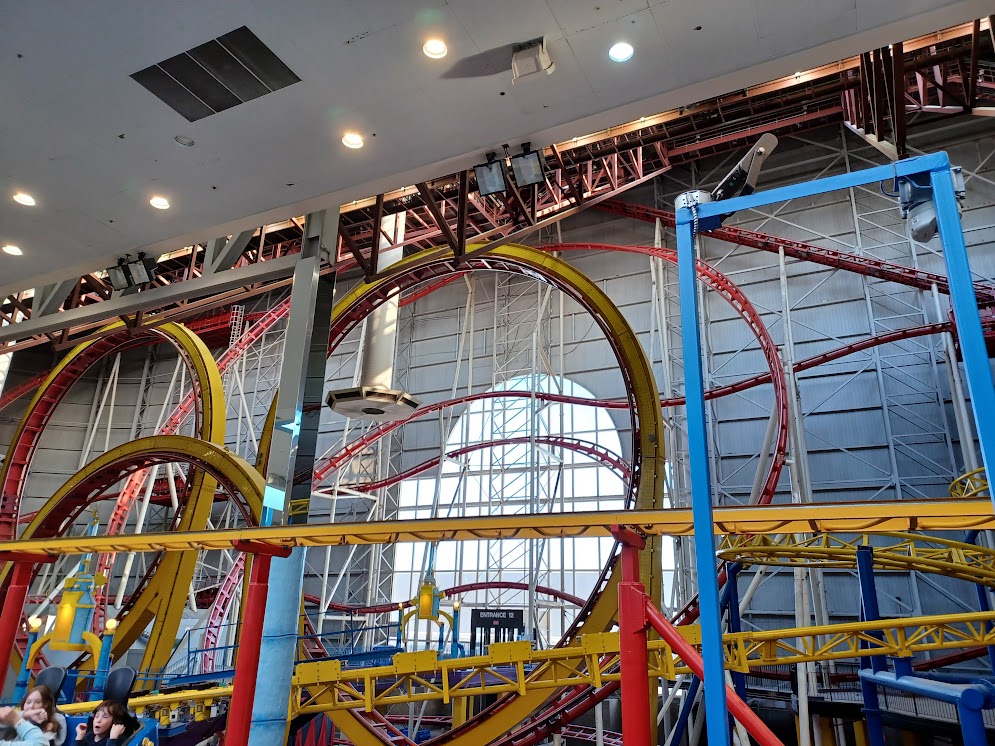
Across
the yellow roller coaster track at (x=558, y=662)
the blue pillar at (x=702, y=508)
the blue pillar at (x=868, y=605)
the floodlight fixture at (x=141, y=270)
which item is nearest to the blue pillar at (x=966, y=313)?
the blue pillar at (x=702, y=508)

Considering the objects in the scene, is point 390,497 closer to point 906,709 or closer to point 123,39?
point 906,709

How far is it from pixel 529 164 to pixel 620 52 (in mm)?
1364

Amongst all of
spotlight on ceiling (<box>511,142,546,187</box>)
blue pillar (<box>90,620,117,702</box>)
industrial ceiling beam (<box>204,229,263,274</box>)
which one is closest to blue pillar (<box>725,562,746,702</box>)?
spotlight on ceiling (<box>511,142,546,187</box>)

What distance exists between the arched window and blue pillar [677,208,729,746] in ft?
46.5

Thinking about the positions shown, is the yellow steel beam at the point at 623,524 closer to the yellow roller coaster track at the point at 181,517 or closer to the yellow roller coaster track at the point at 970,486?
the yellow roller coaster track at the point at 181,517

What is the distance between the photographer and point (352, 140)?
564 centimetres

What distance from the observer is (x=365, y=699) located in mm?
7848

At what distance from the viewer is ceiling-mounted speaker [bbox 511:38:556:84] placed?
4.46 metres

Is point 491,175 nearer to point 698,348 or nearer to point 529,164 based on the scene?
point 529,164

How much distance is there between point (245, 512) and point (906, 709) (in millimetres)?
10220

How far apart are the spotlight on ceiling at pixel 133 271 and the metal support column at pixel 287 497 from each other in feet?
6.02

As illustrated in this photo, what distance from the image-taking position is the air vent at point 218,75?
4.58 m

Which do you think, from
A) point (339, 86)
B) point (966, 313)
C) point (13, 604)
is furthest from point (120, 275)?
point (966, 313)

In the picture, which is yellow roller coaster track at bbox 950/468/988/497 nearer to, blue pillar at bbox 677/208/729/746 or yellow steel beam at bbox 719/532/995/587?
yellow steel beam at bbox 719/532/995/587
